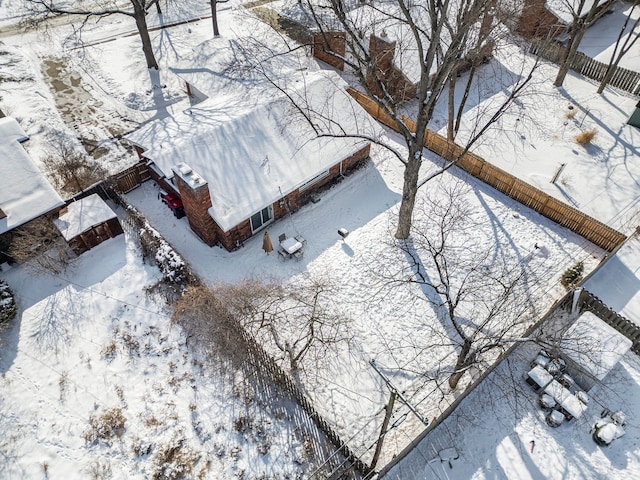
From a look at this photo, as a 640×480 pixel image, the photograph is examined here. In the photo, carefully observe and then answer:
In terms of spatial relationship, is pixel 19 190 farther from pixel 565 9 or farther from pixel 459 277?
pixel 565 9

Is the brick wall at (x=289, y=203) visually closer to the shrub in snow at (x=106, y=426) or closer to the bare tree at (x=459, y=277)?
the bare tree at (x=459, y=277)

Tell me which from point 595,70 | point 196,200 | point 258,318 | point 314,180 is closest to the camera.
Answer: point 258,318

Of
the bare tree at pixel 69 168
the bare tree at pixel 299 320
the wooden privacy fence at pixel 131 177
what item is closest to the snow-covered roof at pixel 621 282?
the bare tree at pixel 299 320

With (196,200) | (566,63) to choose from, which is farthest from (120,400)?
(566,63)

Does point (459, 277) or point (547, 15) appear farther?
point (547, 15)

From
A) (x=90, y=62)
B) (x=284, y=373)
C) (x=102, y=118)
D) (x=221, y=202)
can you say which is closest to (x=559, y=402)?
(x=284, y=373)

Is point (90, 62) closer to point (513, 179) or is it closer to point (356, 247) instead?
point (356, 247)
